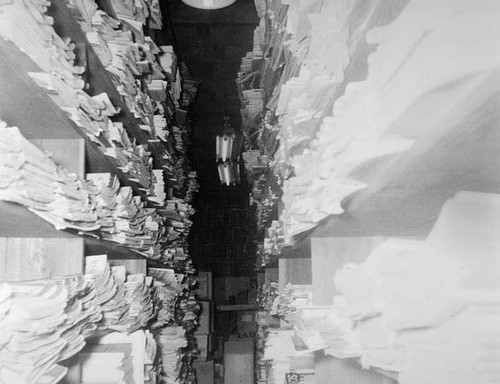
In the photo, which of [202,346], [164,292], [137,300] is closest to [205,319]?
[202,346]

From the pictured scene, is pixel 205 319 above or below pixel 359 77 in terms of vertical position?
below

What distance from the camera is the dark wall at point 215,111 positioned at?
350cm

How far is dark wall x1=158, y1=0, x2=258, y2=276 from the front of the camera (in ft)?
11.5

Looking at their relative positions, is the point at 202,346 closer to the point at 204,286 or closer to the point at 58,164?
the point at 204,286

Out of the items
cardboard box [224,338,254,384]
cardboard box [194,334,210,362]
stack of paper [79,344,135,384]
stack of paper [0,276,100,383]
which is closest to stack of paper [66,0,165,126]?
stack of paper [0,276,100,383]

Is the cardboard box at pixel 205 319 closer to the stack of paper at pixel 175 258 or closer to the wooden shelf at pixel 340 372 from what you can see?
the stack of paper at pixel 175 258

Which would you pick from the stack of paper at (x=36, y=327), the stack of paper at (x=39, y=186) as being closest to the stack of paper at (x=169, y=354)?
the stack of paper at (x=39, y=186)

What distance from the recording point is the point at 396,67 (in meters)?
0.57

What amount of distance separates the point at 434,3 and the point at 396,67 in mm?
96

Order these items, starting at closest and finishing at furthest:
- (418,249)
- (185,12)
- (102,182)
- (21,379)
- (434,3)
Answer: (434,3)
(418,249)
(21,379)
(102,182)
(185,12)

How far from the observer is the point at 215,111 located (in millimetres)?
4879

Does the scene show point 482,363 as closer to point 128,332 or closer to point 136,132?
point 128,332

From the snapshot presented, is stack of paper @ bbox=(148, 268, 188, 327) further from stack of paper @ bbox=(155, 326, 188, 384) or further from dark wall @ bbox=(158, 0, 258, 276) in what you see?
dark wall @ bbox=(158, 0, 258, 276)

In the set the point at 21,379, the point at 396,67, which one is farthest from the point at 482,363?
the point at 21,379
